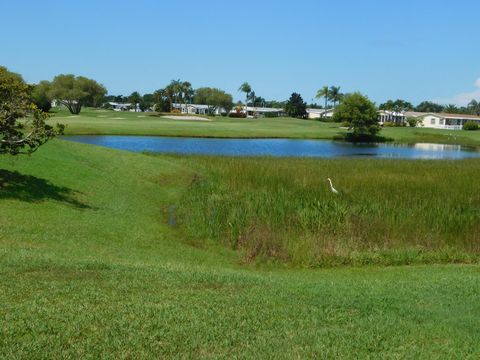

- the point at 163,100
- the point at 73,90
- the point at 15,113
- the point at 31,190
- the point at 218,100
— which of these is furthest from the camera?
the point at 218,100

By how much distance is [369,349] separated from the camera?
5879 millimetres

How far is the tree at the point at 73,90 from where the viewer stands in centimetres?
12200

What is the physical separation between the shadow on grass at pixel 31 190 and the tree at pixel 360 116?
69.1 meters

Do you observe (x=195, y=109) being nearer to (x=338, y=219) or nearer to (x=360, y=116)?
(x=360, y=116)

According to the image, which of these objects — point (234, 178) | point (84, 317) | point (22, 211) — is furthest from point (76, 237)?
point (234, 178)

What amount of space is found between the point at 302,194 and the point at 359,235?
5193 mm

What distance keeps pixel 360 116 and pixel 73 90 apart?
2714 inches

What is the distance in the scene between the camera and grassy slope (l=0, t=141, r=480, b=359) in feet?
18.9

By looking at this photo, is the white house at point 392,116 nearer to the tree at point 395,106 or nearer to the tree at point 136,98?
the tree at point 395,106

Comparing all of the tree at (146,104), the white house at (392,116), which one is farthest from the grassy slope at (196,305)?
the tree at (146,104)

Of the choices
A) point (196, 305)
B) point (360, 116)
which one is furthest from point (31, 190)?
point (360, 116)

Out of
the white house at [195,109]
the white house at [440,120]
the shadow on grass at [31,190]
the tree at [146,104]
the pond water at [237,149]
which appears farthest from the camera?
the tree at [146,104]

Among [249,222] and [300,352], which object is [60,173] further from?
[300,352]

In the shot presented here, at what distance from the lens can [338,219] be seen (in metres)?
16.1
